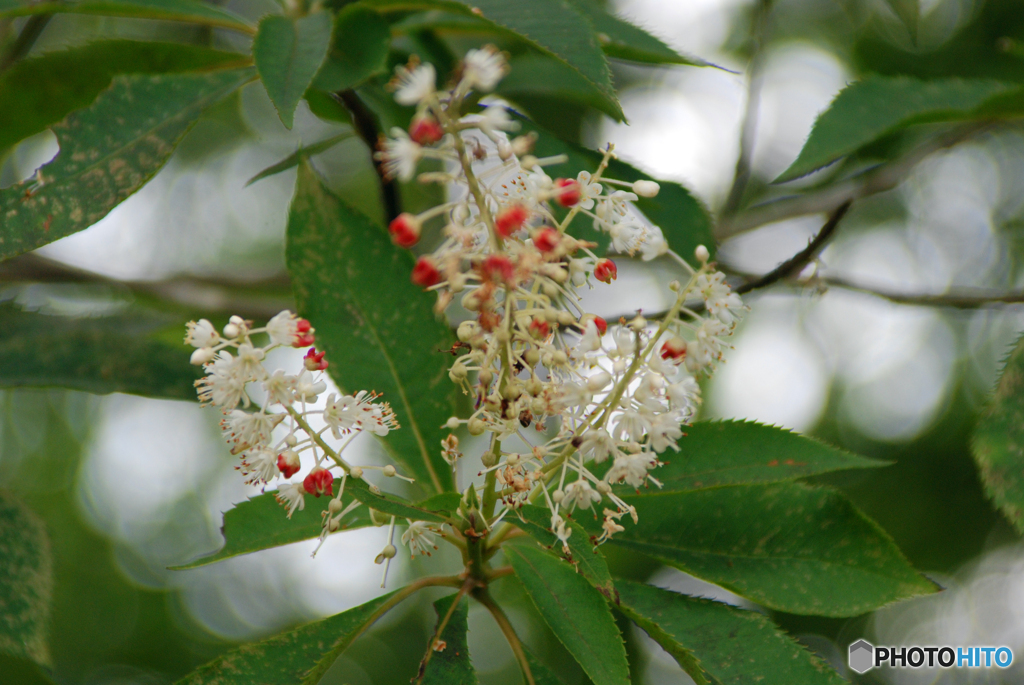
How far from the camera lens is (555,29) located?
56.3 inches

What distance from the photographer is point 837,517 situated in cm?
159

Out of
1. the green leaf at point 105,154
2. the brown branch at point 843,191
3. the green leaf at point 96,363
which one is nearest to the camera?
the green leaf at point 105,154

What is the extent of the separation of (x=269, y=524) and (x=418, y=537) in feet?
1.28

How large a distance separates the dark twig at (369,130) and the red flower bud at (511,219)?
2.36 feet

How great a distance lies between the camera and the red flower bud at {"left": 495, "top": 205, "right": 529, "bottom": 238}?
101 cm

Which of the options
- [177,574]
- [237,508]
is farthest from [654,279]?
[177,574]

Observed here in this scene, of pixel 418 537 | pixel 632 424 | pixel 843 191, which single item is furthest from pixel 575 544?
pixel 843 191

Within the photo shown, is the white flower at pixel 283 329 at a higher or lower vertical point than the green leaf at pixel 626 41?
lower

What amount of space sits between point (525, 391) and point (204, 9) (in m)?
1.35

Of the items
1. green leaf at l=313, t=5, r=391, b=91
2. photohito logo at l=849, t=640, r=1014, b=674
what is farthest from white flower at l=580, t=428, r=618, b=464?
photohito logo at l=849, t=640, r=1014, b=674

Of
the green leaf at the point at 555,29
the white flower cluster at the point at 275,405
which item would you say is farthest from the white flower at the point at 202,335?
the green leaf at the point at 555,29

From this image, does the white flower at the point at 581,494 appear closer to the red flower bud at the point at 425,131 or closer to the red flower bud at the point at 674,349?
the red flower bud at the point at 674,349

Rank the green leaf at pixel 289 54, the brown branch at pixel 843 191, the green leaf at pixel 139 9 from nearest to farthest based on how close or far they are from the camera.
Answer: the green leaf at pixel 289 54 → the green leaf at pixel 139 9 → the brown branch at pixel 843 191

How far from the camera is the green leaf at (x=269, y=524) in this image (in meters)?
1.51
